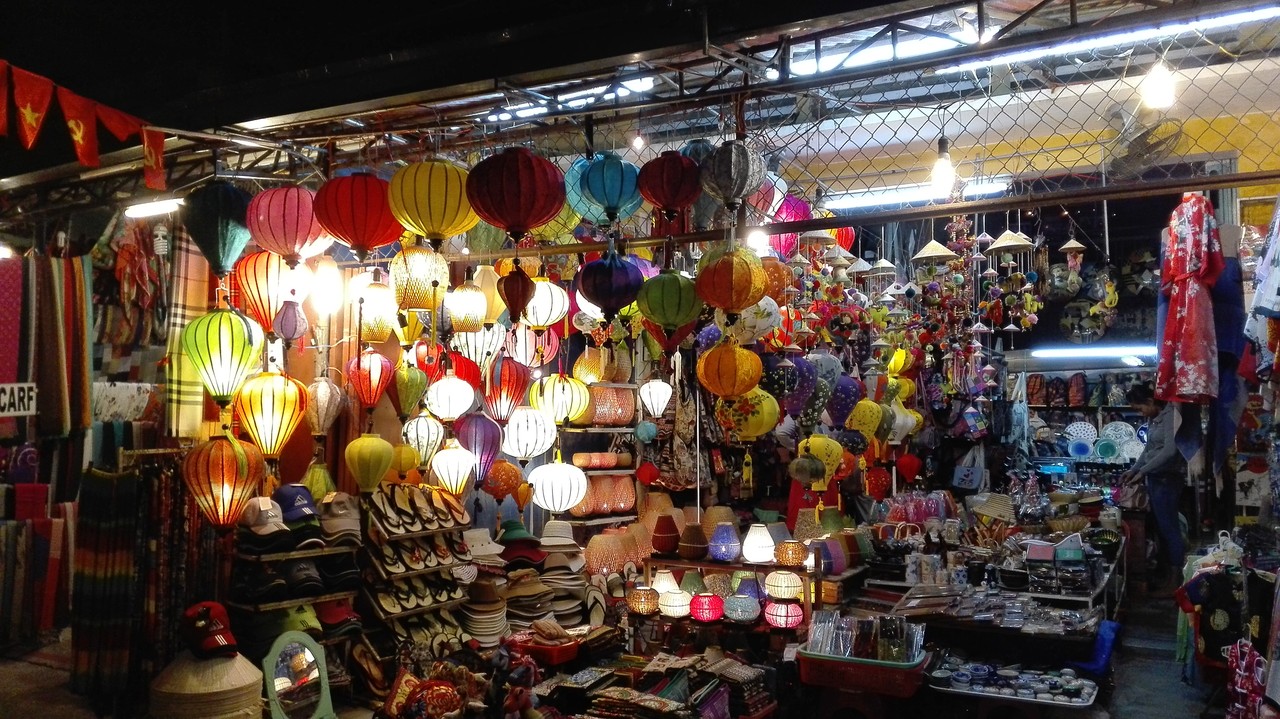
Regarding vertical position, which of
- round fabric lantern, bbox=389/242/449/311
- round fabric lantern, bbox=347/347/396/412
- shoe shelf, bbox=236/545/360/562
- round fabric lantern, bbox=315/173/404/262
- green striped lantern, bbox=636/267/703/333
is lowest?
shoe shelf, bbox=236/545/360/562

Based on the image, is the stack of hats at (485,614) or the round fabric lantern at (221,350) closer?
the round fabric lantern at (221,350)

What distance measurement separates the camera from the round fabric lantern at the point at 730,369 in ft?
14.8

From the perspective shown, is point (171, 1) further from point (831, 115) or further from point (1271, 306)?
point (1271, 306)

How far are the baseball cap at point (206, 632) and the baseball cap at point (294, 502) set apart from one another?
73cm

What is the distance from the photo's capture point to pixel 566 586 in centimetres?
569

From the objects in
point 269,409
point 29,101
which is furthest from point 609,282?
point 29,101

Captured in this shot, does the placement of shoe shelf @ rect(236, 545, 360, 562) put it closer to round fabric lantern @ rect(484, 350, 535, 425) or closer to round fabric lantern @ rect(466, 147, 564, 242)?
round fabric lantern @ rect(484, 350, 535, 425)

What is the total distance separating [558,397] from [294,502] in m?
1.70

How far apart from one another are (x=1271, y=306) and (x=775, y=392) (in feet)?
8.79

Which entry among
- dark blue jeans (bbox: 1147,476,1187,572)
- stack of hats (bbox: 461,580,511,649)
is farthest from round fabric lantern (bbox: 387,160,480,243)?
dark blue jeans (bbox: 1147,476,1187,572)

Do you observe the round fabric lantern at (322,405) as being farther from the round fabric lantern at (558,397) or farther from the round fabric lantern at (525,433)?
the round fabric lantern at (558,397)

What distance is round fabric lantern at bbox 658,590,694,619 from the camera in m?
5.37

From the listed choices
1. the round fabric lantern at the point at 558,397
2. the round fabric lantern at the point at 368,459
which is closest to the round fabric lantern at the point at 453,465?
the round fabric lantern at the point at 368,459

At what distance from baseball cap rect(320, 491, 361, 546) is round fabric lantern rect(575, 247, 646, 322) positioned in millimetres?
1821
